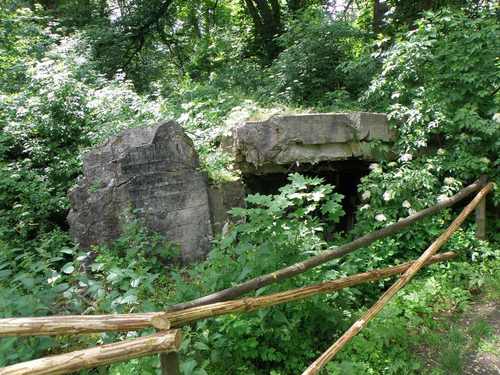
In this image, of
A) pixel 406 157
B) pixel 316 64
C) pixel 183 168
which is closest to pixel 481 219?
pixel 406 157

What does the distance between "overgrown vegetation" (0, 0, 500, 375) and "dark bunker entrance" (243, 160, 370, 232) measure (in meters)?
0.32

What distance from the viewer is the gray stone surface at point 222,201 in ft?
16.6

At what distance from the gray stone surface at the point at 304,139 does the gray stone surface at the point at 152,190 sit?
2.32 ft

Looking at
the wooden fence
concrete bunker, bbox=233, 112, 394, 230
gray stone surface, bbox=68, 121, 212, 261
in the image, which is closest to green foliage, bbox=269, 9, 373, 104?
concrete bunker, bbox=233, 112, 394, 230

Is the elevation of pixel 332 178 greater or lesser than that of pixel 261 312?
greater

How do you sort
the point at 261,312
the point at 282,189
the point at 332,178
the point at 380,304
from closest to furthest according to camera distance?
1. the point at 261,312
2. the point at 380,304
3. the point at 282,189
4. the point at 332,178

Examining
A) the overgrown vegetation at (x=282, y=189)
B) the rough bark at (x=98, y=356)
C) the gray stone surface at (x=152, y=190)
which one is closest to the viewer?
the rough bark at (x=98, y=356)

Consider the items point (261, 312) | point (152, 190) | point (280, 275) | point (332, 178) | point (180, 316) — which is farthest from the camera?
point (332, 178)

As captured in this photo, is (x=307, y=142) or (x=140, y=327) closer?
(x=140, y=327)

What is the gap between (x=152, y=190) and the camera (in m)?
4.88

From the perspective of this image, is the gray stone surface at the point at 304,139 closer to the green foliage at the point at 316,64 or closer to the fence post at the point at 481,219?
the fence post at the point at 481,219

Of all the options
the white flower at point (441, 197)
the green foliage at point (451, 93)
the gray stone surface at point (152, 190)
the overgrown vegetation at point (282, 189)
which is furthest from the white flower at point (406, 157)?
the gray stone surface at point (152, 190)

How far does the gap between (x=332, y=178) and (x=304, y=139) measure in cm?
153

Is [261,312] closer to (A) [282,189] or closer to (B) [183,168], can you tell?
(A) [282,189]
